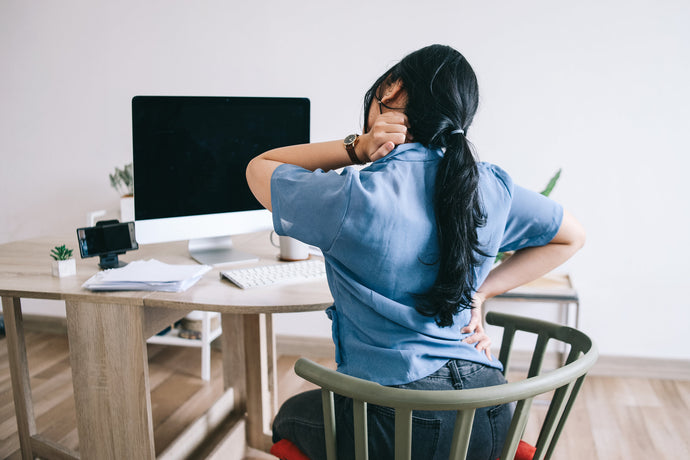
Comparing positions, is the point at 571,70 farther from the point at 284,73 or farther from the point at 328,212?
the point at 328,212

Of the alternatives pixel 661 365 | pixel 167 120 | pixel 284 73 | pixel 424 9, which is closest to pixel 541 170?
pixel 424 9

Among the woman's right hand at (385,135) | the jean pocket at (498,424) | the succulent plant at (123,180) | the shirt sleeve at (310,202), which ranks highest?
the woman's right hand at (385,135)

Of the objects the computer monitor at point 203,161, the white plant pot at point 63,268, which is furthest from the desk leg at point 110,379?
the computer monitor at point 203,161

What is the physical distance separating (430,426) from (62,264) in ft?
3.66

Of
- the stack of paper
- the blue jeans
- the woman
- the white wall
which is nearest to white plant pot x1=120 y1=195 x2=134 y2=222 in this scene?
the white wall

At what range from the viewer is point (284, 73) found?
8.94 ft

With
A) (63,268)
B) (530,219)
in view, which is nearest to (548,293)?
(530,219)

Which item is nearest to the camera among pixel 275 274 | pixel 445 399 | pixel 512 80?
pixel 445 399

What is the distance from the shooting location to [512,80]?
255cm

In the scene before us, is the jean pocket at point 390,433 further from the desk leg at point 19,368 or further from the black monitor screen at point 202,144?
the desk leg at point 19,368

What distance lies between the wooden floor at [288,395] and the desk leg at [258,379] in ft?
0.31

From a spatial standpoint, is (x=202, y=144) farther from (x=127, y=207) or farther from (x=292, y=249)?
(x=127, y=207)

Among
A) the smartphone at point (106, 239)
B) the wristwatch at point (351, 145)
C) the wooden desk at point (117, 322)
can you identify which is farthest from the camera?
the smartphone at point (106, 239)

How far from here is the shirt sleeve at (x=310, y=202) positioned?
868mm
